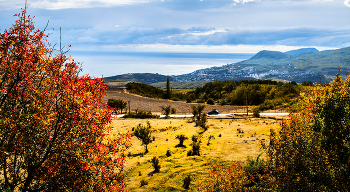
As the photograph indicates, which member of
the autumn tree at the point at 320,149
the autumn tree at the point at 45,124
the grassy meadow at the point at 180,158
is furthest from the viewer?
the grassy meadow at the point at 180,158

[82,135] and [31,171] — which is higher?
[82,135]

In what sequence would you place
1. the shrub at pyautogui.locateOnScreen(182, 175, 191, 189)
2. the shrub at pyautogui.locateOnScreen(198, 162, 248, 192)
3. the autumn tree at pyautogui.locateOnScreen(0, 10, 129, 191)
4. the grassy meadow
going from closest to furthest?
the autumn tree at pyautogui.locateOnScreen(0, 10, 129, 191) → the shrub at pyautogui.locateOnScreen(198, 162, 248, 192) → the shrub at pyautogui.locateOnScreen(182, 175, 191, 189) → the grassy meadow

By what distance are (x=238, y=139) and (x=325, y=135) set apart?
74.5ft

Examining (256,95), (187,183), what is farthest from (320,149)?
(256,95)

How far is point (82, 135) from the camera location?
7.63m

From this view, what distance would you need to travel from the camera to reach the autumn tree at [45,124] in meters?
6.95

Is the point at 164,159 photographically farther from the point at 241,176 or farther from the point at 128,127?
the point at 128,127

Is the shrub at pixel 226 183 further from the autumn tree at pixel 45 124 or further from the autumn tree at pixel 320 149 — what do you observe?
the autumn tree at pixel 45 124

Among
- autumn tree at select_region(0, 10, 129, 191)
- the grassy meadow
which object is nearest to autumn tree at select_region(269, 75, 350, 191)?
the grassy meadow

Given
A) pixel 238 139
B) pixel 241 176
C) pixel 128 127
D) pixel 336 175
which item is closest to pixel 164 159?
pixel 238 139

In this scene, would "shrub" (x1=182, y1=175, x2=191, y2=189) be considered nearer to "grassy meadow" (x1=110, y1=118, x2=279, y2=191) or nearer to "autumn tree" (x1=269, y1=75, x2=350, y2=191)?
"grassy meadow" (x1=110, y1=118, x2=279, y2=191)

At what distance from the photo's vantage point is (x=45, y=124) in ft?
23.8

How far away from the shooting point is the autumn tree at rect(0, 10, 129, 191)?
6953 millimetres

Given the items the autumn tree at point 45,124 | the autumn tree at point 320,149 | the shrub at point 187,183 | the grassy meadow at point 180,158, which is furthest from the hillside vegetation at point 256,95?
the autumn tree at point 45,124
